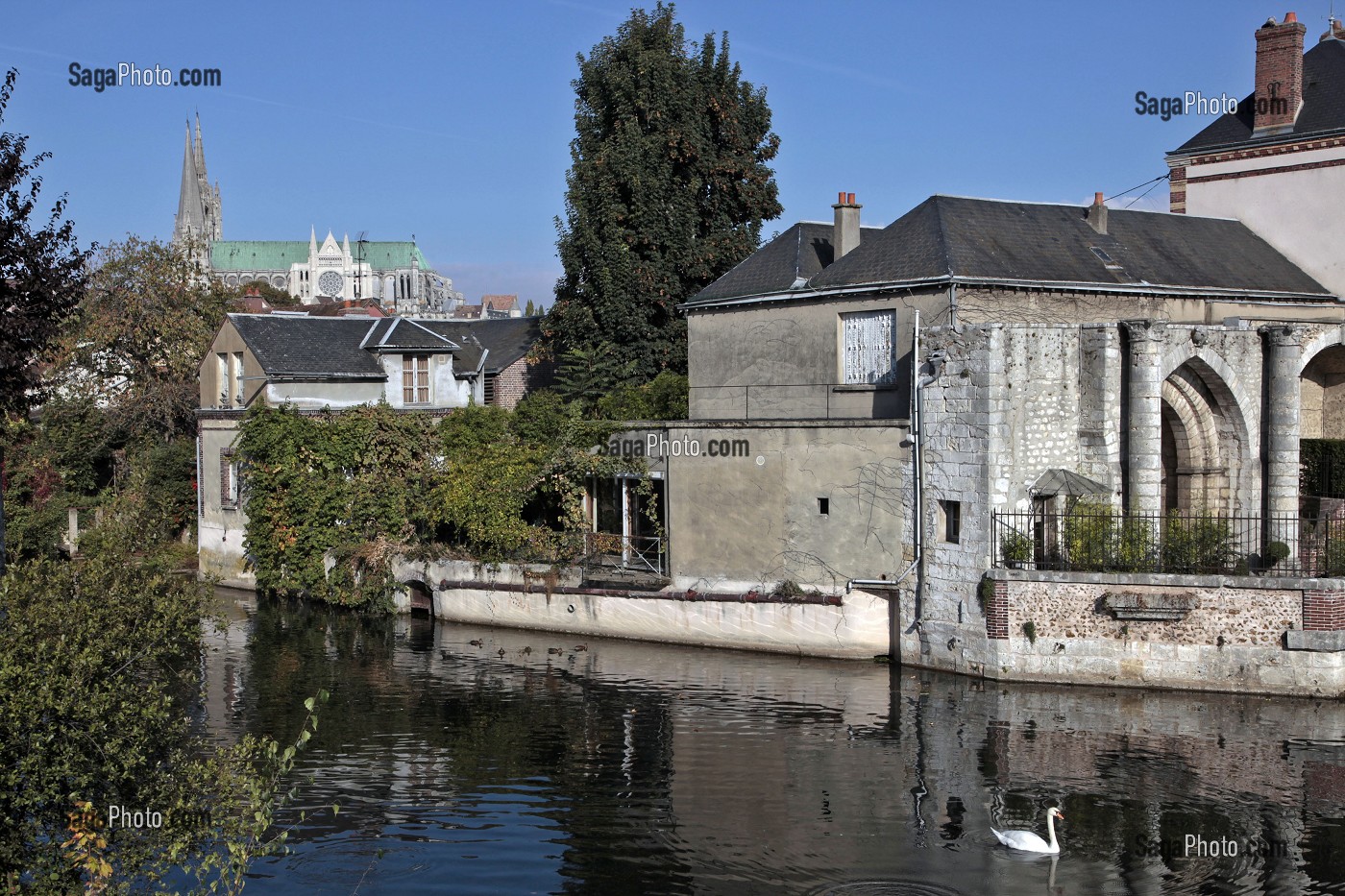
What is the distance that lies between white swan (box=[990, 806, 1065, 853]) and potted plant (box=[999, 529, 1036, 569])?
8746 millimetres

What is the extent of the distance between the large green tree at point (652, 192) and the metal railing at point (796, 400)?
7.23 metres

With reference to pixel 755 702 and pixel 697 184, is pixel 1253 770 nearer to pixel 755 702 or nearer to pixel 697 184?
pixel 755 702

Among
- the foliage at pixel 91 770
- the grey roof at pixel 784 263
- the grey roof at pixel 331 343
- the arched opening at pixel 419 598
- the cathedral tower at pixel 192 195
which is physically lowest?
the arched opening at pixel 419 598

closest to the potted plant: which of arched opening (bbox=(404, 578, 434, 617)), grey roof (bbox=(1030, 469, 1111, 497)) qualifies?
grey roof (bbox=(1030, 469, 1111, 497))

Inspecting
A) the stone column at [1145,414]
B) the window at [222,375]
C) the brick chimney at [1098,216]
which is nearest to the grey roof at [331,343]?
the window at [222,375]

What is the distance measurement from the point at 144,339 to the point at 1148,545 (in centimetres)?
3646

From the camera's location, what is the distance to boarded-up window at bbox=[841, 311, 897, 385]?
28.5 m

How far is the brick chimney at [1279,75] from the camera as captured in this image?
106 ft

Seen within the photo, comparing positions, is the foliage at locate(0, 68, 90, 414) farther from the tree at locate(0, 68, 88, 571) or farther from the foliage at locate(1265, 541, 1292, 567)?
the foliage at locate(1265, 541, 1292, 567)

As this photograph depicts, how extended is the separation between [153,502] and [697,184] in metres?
20.9

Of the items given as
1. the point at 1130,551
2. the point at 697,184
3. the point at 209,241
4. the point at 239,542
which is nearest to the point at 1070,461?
the point at 1130,551

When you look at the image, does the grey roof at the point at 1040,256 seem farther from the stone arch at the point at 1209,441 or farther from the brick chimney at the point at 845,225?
the stone arch at the point at 1209,441

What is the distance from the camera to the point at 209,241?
199750 mm
